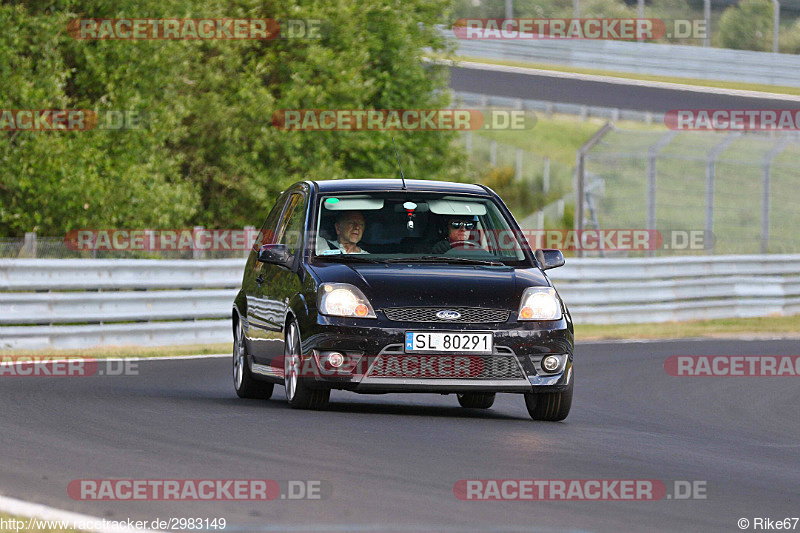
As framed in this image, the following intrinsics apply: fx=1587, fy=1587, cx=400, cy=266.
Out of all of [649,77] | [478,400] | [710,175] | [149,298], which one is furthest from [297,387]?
[649,77]

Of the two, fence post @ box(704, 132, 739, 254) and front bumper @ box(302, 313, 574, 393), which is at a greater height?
front bumper @ box(302, 313, 574, 393)

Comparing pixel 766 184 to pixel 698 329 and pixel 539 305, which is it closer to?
pixel 698 329

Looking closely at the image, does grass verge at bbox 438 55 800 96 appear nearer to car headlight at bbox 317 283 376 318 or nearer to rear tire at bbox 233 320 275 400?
rear tire at bbox 233 320 275 400

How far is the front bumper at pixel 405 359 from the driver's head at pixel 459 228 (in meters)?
1.16

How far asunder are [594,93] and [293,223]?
2948cm

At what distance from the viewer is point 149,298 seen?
61.8 ft

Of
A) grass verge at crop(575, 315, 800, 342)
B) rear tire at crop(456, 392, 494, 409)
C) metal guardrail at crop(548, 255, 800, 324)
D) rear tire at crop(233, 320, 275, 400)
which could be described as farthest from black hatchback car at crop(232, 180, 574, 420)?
metal guardrail at crop(548, 255, 800, 324)

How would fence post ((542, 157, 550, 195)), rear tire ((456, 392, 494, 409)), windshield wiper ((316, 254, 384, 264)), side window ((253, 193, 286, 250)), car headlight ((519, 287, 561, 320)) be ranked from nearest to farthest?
1. car headlight ((519, 287, 561, 320))
2. windshield wiper ((316, 254, 384, 264))
3. rear tire ((456, 392, 494, 409))
4. side window ((253, 193, 286, 250))
5. fence post ((542, 157, 550, 195))

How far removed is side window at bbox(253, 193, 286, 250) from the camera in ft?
40.7

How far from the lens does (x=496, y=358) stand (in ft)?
33.3

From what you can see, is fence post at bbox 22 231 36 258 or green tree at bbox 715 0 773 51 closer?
fence post at bbox 22 231 36 258

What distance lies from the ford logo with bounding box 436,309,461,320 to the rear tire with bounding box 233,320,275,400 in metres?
2.34

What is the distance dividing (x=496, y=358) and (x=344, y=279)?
1.11 metres

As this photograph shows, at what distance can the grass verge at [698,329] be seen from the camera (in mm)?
23219
